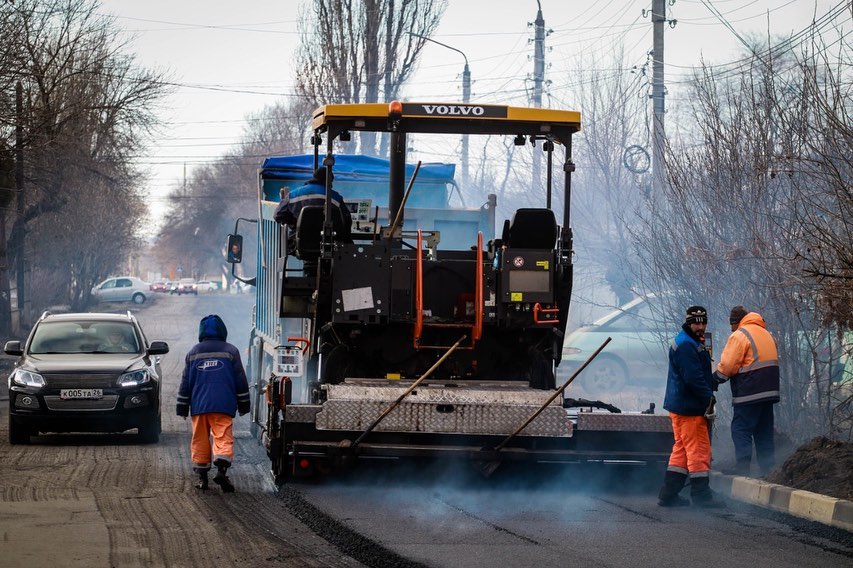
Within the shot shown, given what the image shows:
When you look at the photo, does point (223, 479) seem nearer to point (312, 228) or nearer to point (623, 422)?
point (312, 228)

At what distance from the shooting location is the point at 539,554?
302 inches

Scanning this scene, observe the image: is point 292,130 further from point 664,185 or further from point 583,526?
point 583,526

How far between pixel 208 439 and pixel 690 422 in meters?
4.04

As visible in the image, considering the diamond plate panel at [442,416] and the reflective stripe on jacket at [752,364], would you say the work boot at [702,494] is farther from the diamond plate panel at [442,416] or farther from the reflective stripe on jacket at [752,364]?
the reflective stripe on jacket at [752,364]

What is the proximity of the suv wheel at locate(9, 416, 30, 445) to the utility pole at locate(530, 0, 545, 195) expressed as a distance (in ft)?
54.1

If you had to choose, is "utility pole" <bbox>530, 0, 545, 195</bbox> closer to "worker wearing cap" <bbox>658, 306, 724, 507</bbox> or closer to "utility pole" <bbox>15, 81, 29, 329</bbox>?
"utility pole" <bbox>15, 81, 29, 329</bbox>

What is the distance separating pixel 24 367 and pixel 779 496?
8.55 meters

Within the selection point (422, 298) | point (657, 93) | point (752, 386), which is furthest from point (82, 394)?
point (657, 93)

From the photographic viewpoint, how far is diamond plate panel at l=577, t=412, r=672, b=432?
32.7ft

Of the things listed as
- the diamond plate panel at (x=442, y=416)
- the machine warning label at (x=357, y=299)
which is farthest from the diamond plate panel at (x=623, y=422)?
the machine warning label at (x=357, y=299)

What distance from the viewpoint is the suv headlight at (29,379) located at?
14.0 metres

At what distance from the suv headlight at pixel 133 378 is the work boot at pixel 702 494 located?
22.5 feet

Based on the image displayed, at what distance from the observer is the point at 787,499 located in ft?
32.6

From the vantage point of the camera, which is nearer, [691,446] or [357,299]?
[691,446]
